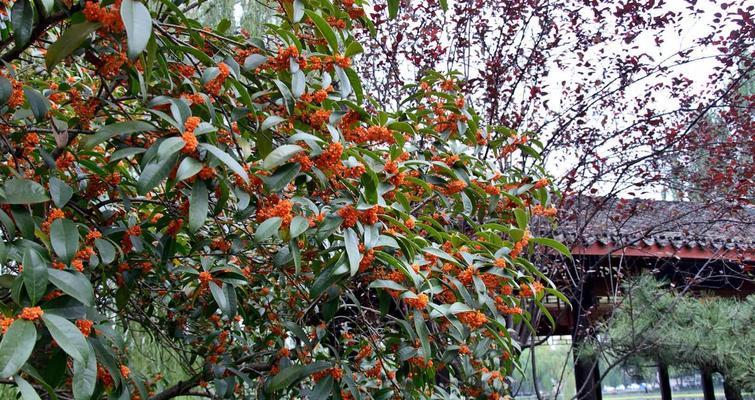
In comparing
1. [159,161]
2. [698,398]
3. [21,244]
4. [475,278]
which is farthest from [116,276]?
[698,398]

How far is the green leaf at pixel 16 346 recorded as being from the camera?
0.75 meters

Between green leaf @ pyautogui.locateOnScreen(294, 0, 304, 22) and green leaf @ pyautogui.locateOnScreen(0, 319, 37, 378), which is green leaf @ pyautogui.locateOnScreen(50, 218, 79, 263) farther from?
green leaf @ pyautogui.locateOnScreen(294, 0, 304, 22)

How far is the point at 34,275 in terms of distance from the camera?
0.86 m

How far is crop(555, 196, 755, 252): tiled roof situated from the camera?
2953mm

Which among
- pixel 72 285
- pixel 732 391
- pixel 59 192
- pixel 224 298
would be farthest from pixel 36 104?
pixel 732 391

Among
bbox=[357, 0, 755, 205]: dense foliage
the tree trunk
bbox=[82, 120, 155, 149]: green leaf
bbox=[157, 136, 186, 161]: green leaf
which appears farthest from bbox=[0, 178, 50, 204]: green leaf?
the tree trunk

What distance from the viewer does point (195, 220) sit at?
3.26 feet

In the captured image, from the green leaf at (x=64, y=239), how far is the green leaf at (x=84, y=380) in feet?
→ 0.53

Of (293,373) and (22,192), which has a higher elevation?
(22,192)

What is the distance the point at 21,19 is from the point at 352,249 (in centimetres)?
66

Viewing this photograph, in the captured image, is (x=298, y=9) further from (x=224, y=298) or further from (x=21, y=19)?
(x=224, y=298)

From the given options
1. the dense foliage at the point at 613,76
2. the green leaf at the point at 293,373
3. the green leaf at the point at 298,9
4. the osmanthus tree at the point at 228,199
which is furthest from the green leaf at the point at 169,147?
the dense foliage at the point at 613,76

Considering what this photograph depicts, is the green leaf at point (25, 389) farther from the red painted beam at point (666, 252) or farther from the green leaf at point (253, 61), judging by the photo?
the red painted beam at point (666, 252)

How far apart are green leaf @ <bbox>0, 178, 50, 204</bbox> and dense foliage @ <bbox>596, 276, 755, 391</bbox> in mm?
3156
